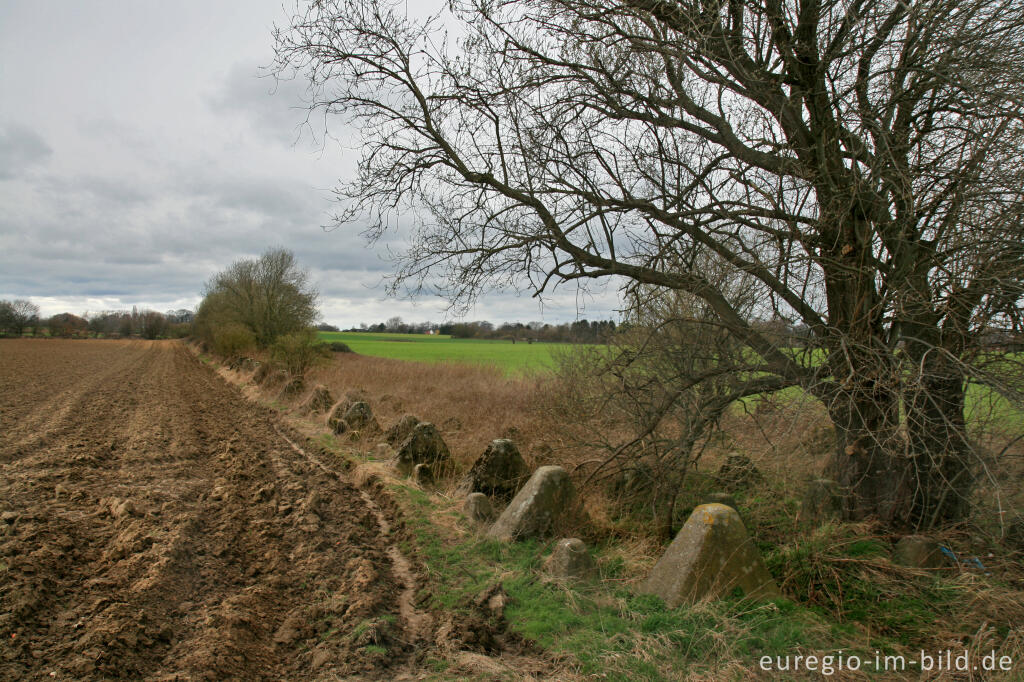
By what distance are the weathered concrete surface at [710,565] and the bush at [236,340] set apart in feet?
118

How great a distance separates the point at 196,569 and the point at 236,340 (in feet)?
116

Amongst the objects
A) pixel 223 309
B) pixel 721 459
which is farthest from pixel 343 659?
pixel 223 309

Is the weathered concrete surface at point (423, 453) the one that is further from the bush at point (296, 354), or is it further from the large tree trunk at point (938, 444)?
Answer: the bush at point (296, 354)

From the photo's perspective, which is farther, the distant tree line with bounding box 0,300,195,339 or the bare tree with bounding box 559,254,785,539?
the distant tree line with bounding box 0,300,195,339

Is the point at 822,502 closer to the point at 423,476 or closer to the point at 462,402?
the point at 423,476

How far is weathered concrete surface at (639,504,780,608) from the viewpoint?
4.52 meters


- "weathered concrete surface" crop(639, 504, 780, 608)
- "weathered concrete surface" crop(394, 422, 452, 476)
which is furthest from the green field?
"weathered concrete surface" crop(639, 504, 780, 608)

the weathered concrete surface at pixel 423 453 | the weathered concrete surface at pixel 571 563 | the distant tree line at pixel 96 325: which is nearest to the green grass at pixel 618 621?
the weathered concrete surface at pixel 571 563

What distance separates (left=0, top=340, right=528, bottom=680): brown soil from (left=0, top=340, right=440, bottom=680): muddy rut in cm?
1

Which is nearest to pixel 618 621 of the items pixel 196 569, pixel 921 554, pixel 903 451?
pixel 921 554

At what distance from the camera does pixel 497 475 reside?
25.3 feet

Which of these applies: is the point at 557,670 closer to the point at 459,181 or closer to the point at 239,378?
the point at 459,181

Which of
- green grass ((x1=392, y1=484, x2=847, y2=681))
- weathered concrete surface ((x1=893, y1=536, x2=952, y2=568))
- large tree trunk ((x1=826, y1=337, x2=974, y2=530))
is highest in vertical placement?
large tree trunk ((x1=826, y1=337, x2=974, y2=530))

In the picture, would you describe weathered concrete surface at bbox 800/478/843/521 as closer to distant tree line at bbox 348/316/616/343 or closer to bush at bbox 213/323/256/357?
distant tree line at bbox 348/316/616/343
